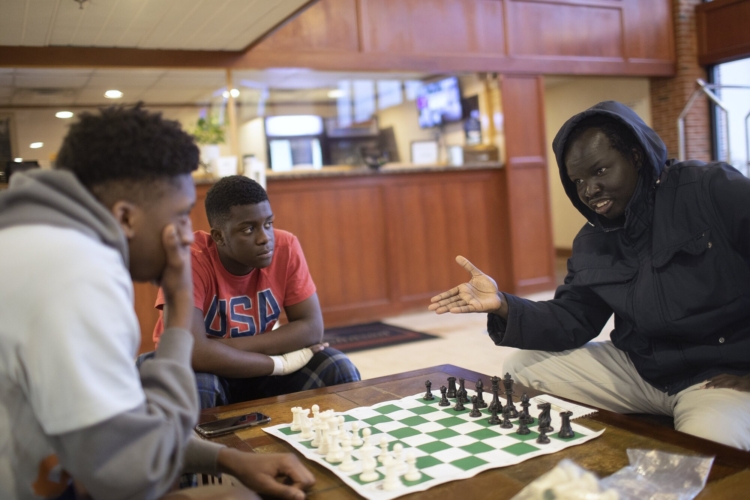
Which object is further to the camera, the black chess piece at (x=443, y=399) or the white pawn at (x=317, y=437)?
the black chess piece at (x=443, y=399)

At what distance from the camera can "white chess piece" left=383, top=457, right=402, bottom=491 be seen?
1242 millimetres

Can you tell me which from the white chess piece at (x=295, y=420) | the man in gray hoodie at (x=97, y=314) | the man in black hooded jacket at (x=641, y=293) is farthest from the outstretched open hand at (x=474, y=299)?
the man in gray hoodie at (x=97, y=314)

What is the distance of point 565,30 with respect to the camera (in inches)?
269

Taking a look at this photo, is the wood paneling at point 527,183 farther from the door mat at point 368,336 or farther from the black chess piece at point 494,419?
the black chess piece at point 494,419

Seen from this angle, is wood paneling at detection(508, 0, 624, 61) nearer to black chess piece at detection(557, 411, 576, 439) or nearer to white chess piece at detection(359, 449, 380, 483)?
black chess piece at detection(557, 411, 576, 439)

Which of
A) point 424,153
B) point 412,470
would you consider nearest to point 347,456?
point 412,470

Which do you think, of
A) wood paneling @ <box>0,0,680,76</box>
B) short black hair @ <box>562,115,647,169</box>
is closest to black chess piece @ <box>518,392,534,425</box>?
short black hair @ <box>562,115,647,169</box>

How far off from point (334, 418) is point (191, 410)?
45cm

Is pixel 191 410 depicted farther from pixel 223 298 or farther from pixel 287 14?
pixel 287 14

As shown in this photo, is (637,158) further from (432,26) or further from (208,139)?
(432,26)

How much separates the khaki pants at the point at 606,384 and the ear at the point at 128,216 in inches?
53.7

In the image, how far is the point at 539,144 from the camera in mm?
6664

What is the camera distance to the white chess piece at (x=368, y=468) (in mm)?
1292

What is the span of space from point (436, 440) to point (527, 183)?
5.39 metres
